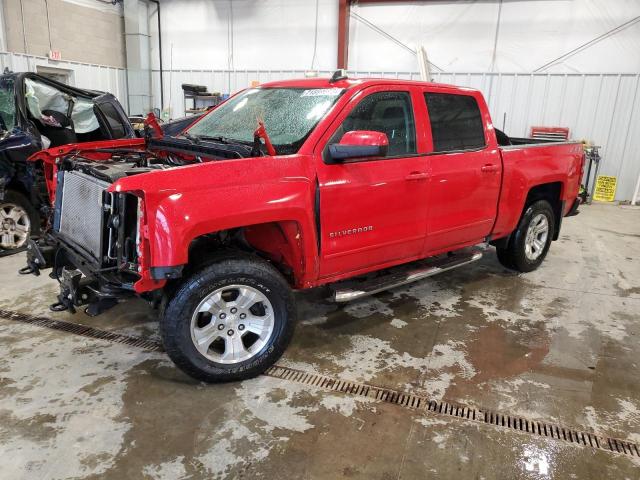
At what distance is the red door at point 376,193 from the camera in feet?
10.2

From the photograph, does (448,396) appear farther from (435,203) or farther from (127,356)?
(127,356)

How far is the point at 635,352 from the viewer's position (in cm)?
349

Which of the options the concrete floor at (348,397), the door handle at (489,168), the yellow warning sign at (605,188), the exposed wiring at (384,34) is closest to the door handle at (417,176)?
the door handle at (489,168)

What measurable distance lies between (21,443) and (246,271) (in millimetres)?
1410

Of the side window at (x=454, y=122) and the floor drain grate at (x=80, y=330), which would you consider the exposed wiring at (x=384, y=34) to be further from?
the floor drain grate at (x=80, y=330)

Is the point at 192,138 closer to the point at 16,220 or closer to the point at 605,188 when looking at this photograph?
the point at 16,220

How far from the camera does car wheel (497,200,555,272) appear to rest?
486 cm

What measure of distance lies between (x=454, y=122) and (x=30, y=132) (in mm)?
4407

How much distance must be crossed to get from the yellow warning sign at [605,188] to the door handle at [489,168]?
7.17 metres

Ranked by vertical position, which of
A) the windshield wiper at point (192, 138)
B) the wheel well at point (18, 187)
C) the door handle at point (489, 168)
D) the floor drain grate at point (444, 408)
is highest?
the windshield wiper at point (192, 138)

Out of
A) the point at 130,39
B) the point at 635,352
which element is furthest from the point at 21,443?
the point at 130,39

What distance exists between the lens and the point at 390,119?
11.4 feet

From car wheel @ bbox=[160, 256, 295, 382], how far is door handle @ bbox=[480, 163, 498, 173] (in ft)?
7.03

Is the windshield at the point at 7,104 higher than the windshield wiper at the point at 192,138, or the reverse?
the windshield at the point at 7,104
